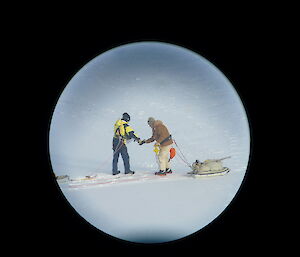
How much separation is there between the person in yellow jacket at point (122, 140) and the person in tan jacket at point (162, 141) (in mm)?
355

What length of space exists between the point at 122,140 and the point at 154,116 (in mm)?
616

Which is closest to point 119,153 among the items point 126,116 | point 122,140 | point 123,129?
point 122,140

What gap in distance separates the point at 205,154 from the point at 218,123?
514mm

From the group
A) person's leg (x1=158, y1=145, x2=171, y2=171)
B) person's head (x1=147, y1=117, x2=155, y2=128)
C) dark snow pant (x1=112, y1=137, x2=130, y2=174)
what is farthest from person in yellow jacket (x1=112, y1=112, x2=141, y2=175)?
person's leg (x1=158, y1=145, x2=171, y2=171)

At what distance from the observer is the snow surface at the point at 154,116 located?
6.86m

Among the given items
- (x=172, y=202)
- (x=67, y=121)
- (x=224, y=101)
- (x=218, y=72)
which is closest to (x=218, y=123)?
(x=224, y=101)

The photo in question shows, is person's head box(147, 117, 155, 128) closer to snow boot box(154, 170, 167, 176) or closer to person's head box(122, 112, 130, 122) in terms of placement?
person's head box(122, 112, 130, 122)

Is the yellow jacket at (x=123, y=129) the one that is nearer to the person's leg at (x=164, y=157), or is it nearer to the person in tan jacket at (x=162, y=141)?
the person in tan jacket at (x=162, y=141)

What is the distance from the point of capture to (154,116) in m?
6.91

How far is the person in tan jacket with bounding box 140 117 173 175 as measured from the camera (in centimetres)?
691

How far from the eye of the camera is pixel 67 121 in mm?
6930

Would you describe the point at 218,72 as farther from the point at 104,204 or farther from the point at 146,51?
the point at 104,204

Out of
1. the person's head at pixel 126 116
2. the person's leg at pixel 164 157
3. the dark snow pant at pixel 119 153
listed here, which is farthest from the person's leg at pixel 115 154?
the person's leg at pixel 164 157

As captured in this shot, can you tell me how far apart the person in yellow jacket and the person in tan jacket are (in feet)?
1.17
